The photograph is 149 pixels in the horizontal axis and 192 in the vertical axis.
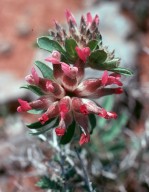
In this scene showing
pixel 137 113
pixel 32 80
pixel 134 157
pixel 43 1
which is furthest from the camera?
pixel 43 1

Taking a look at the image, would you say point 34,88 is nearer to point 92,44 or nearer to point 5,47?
point 92,44

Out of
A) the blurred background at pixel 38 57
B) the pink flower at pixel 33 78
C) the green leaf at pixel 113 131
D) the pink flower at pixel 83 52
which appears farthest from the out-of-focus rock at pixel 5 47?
the pink flower at pixel 83 52

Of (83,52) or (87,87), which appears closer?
(83,52)

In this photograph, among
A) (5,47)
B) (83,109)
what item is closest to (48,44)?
(83,109)

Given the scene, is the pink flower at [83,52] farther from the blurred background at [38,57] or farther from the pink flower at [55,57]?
the blurred background at [38,57]

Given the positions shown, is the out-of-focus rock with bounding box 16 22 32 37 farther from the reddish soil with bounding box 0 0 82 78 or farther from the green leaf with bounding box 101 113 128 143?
the green leaf with bounding box 101 113 128 143

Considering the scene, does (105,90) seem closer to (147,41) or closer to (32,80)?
(32,80)

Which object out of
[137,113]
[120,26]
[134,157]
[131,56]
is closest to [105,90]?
[134,157]
